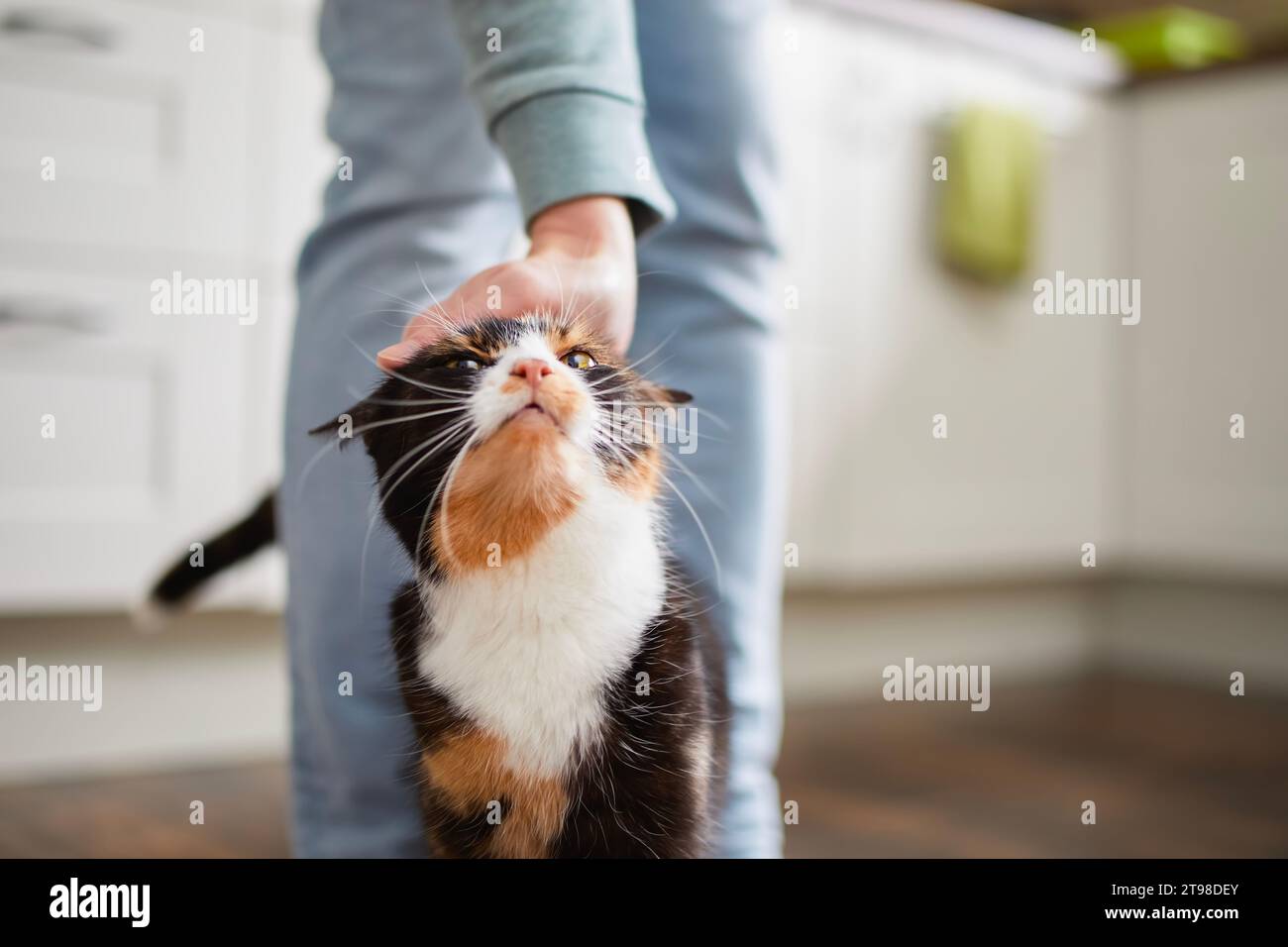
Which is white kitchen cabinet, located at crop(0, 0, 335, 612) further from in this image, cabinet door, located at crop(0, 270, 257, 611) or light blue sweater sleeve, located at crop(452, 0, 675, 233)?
light blue sweater sleeve, located at crop(452, 0, 675, 233)

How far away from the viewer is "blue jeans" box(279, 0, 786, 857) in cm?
38

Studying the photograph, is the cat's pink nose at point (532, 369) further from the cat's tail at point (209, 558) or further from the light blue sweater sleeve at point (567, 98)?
the cat's tail at point (209, 558)

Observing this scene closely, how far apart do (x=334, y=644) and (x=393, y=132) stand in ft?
0.61

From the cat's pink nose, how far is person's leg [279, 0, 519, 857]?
2.5 inches

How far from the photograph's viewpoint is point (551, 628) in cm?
32

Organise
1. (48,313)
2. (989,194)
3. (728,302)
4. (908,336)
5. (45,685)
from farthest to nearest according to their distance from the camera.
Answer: (908,336), (989,194), (48,313), (45,685), (728,302)

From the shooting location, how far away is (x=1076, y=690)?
159 cm

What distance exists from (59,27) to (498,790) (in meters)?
0.85

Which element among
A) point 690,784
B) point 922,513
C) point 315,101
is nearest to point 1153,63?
point 922,513

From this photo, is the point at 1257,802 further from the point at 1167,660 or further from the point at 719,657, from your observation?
the point at 719,657

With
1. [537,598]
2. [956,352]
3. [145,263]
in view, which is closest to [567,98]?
[537,598]
